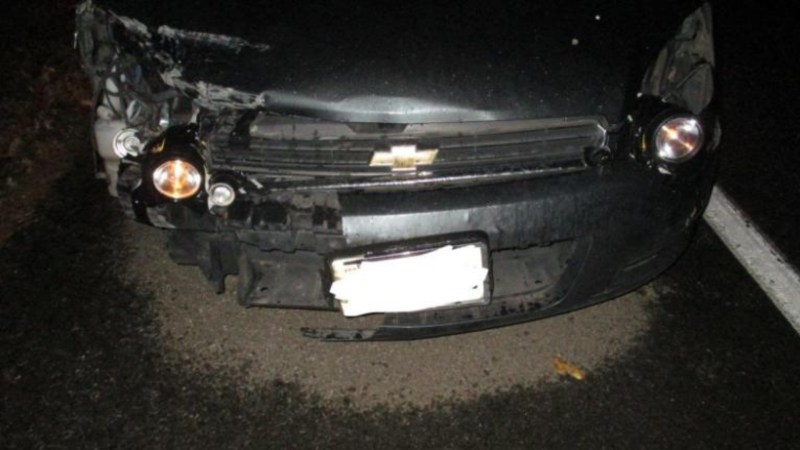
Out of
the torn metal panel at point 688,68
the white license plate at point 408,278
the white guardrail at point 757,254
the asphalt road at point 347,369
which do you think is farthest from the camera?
the white guardrail at point 757,254

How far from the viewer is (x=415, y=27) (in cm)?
218

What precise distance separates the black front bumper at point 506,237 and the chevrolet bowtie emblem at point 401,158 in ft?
0.28

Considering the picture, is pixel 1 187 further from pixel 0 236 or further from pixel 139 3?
pixel 139 3

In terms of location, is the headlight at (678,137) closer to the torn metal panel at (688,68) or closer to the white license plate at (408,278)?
the torn metal panel at (688,68)

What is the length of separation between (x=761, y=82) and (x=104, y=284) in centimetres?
422

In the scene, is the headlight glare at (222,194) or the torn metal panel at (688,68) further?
the torn metal panel at (688,68)

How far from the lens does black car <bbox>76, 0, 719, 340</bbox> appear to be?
1959 millimetres

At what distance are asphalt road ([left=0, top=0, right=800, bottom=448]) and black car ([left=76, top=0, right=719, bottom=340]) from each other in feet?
1.32

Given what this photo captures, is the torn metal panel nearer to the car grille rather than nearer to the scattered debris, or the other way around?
the car grille

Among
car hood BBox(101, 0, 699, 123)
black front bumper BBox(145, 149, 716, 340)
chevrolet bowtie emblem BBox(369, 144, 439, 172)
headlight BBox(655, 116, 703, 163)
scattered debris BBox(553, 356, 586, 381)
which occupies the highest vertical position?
car hood BBox(101, 0, 699, 123)

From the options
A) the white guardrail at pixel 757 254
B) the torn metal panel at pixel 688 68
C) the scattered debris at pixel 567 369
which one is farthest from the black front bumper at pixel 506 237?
the white guardrail at pixel 757 254

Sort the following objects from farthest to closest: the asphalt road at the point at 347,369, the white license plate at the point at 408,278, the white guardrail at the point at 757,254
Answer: the white guardrail at the point at 757,254, the asphalt road at the point at 347,369, the white license plate at the point at 408,278

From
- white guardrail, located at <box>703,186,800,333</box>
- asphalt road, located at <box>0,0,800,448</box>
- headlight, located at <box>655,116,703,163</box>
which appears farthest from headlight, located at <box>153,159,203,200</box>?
white guardrail, located at <box>703,186,800,333</box>

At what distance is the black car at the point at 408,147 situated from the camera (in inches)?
77.1
